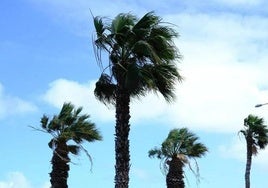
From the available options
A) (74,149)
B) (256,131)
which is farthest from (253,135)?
(74,149)

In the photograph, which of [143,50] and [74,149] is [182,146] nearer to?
[74,149]

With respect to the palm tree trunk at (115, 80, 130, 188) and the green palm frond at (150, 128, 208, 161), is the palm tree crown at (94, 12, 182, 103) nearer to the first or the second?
the palm tree trunk at (115, 80, 130, 188)

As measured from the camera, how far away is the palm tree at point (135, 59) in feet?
71.2

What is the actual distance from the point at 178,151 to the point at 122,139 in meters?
16.2

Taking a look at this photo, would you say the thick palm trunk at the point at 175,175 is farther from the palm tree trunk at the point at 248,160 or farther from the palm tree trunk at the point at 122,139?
the palm tree trunk at the point at 122,139

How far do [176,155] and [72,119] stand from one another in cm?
694

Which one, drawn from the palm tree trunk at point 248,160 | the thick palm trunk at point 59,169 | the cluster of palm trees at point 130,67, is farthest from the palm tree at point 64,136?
the palm tree trunk at point 248,160

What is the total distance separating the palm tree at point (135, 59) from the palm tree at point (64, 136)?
32.2 feet

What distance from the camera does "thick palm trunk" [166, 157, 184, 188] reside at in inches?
1417

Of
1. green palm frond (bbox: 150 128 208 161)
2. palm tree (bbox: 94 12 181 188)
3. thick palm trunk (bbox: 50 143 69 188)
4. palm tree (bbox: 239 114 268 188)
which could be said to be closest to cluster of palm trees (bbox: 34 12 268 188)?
palm tree (bbox: 94 12 181 188)

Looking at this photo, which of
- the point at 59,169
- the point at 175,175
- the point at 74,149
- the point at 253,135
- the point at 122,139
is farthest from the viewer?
the point at 253,135

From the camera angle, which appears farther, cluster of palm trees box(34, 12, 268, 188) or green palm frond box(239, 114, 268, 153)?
green palm frond box(239, 114, 268, 153)

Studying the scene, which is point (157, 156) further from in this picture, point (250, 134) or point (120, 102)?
point (120, 102)

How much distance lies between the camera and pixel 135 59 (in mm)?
22469
